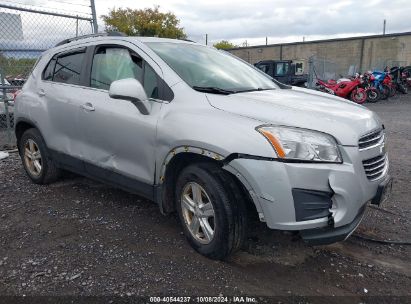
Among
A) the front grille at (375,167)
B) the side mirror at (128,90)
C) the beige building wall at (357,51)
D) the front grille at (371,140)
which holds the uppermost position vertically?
the beige building wall at (357,51)

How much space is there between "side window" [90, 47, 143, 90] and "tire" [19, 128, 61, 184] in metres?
1.27

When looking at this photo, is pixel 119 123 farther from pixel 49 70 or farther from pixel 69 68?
pixel 49 70

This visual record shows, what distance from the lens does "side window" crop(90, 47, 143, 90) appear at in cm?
362

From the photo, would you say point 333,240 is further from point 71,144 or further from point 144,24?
point 144,24

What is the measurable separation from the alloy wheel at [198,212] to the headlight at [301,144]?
69cm

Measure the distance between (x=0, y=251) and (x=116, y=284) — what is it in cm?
124

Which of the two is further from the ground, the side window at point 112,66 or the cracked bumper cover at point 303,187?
the side window at point 112,66

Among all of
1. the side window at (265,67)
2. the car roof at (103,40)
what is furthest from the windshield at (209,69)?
the side window at (265,67)

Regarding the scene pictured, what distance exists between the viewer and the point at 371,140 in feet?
9.75

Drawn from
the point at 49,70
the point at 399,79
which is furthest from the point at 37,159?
the point at 399,79

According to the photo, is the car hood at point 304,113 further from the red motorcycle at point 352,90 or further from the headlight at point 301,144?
the red motorcycle at point 352,90

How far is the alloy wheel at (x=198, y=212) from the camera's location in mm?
3064

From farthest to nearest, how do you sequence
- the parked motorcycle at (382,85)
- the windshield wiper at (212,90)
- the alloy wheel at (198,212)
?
the parked motorcycle at (382,85) < the windshield wiper at (212,90) < the alloy wheel at (198,212)

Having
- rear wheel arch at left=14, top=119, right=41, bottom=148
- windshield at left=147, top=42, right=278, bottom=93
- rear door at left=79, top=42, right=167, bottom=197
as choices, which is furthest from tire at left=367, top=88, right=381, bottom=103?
rear door at left=79, top=42, right=167, bottom=197
